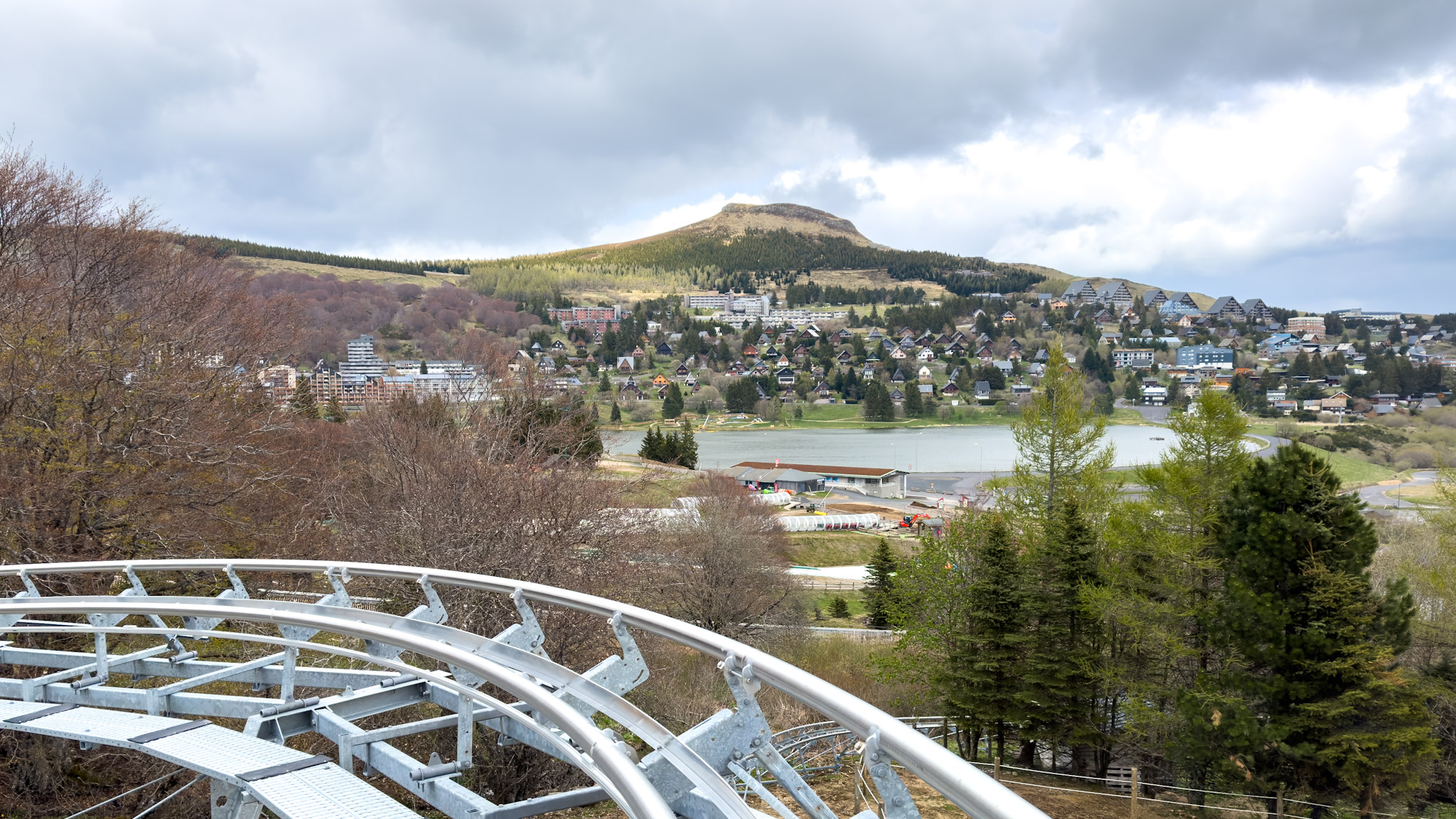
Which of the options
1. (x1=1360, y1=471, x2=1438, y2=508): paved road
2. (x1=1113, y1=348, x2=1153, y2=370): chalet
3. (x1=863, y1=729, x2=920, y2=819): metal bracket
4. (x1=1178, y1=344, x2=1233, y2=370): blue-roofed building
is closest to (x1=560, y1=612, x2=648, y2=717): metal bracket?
(x1=863, y1=729, x2=920, y2=819): metal bracket

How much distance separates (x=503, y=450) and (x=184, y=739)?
46.1ft

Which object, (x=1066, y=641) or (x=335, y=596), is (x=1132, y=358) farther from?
(x=335, y=596)

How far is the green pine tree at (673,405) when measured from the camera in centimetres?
10856

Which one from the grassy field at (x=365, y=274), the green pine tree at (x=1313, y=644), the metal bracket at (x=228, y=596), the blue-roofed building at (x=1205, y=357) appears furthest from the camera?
the blue-roofed building at (x=1205, y=357)

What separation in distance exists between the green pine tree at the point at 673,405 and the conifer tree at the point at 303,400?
2793 inches

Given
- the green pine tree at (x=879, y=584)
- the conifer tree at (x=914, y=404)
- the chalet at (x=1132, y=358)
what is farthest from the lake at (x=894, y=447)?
the chalet at (x=1132, y=358)

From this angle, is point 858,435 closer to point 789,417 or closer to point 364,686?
point 789,417

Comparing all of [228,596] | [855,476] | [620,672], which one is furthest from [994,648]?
[855,476]

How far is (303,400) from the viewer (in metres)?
31.0

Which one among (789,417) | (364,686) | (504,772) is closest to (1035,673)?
(504,772)

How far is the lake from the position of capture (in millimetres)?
78812

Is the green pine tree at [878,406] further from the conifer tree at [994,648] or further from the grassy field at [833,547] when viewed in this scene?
the conifer tree at [994,648]

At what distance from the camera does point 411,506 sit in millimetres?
15312

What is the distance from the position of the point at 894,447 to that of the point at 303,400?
70897mm
